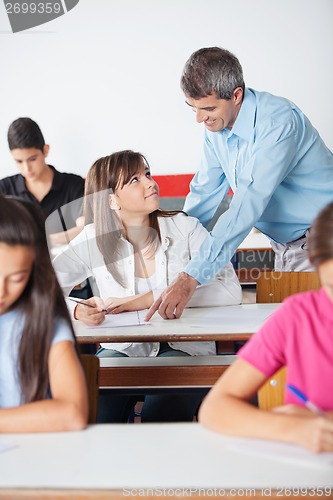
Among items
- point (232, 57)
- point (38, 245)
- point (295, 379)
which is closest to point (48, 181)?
point (232, 57)

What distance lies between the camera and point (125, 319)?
6.93 ft

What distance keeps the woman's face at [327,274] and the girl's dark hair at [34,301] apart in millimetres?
505

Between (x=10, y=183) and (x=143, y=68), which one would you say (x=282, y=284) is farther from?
(x=143, y=68)

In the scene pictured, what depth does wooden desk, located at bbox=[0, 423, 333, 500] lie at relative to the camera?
87 cm

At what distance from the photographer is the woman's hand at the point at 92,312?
6.69 feet

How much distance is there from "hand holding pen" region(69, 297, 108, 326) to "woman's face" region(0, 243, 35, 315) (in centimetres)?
78

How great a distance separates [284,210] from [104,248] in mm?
726

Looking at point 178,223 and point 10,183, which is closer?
point 178,223

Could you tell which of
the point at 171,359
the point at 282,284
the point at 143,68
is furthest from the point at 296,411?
the point at 143,68

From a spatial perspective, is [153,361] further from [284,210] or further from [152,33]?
[152,33]

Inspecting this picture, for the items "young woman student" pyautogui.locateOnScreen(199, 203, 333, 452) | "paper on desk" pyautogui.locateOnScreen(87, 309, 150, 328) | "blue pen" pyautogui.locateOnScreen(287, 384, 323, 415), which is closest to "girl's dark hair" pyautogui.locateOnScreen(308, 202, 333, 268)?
"young woman student" pyautogui.locateOnScreen(199, 203, 333, 452)

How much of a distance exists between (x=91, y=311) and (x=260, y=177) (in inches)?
29.1

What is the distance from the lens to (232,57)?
7.59 feet

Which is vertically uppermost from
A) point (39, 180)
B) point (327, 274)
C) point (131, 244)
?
point (327, 274)
